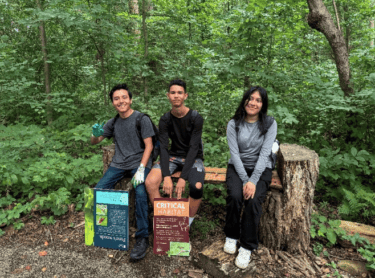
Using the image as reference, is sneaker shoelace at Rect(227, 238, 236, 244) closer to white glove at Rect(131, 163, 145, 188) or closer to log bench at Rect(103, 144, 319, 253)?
log bench at Rect(103, 144, 319, 253)

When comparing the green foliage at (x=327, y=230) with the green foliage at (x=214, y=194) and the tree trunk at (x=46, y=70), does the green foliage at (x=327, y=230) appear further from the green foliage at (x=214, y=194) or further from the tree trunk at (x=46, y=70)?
the tree trunk at (x=46, y=70)

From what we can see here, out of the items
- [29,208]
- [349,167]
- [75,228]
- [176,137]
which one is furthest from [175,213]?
[349,167]

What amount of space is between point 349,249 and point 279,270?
968mm

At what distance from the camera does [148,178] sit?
2.72 meters

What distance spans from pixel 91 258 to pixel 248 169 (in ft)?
6.55

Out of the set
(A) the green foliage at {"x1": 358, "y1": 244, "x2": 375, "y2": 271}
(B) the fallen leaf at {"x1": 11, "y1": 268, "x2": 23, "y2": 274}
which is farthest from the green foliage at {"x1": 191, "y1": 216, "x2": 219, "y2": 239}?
(B) the fallen leaf at {"x1": 11, "y1": 268, "x2": 23, "y2": 274}

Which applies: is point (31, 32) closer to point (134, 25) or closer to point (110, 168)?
point (134, 25)

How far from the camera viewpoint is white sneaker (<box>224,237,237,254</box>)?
95.0 inches

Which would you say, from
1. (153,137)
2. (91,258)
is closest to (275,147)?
(153,137)

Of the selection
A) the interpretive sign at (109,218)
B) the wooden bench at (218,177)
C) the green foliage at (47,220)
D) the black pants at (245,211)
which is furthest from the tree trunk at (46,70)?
the black pants at (245,211)

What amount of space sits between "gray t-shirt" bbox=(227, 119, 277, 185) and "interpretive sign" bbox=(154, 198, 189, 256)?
737 millimetres

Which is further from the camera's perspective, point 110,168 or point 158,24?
point 158,24

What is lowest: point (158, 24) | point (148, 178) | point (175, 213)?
point (175, 213)

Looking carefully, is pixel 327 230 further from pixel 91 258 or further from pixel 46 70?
pixel 46 70
